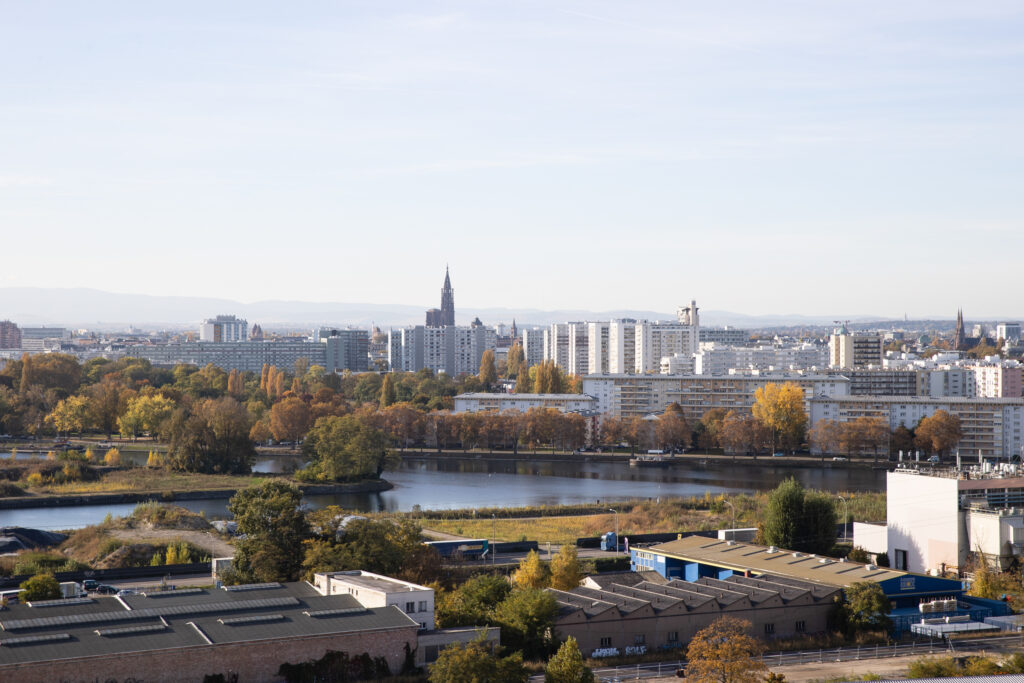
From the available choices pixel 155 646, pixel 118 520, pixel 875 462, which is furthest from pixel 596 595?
pixel 875 462

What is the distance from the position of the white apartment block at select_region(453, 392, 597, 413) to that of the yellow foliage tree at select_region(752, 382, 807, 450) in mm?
4340

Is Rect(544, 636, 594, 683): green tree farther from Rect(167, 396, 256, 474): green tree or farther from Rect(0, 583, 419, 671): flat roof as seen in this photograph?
Rect(167, 396, 256, 474): green tree

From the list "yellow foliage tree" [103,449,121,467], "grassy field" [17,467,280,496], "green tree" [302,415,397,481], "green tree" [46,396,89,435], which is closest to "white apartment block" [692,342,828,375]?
"green tree" [46,396,89,435]

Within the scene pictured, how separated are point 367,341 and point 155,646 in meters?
47.6

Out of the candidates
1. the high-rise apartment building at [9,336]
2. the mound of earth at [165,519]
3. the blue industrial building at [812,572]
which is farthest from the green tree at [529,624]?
the high-rise apartment building at [9,336]

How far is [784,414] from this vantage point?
85.9ft

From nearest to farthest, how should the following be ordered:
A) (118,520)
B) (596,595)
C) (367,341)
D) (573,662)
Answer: (573,662), (596,595), (118,520), (367,341)

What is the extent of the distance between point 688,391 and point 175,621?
910 inches

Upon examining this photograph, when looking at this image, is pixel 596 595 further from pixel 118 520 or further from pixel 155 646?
pixel 118 520

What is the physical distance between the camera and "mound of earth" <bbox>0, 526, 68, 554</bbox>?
496 inches

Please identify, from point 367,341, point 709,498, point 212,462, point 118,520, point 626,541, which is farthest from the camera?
point 367,341

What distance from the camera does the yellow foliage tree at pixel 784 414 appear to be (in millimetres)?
25938

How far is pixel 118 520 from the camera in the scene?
46.5 ft

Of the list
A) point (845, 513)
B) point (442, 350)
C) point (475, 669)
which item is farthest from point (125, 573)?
point (442, 350)
